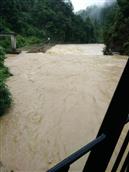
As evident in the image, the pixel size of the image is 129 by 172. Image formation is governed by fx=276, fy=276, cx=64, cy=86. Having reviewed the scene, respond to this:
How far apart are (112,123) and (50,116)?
474 centimetres

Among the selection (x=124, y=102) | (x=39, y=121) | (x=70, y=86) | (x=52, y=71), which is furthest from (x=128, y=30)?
(x=124, y=102)

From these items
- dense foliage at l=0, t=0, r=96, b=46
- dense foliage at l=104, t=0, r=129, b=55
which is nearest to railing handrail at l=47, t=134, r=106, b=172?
dense foliage at l=104, t=0, r=129, b=55

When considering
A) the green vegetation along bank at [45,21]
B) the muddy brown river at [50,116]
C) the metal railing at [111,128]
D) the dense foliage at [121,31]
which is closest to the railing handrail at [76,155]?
the metal railing at [111,128]

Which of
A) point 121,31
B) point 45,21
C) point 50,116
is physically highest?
point 50,116

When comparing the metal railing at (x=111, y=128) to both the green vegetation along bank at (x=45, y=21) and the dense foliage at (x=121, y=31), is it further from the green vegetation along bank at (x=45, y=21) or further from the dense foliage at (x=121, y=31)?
the green vegetation along bank at (x=45, y=21)

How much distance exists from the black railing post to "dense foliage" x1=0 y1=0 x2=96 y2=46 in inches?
1048

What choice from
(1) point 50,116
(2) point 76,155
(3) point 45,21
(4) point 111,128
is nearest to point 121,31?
(1) point 50,116

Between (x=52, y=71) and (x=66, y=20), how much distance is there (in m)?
32.2

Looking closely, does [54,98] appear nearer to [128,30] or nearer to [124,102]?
[124,102]

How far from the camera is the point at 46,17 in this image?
129 feet

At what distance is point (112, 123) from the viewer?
1005mm

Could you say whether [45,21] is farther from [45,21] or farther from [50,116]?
[50,116]

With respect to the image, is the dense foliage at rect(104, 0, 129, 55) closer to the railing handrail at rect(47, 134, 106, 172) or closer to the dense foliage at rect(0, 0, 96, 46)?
the dense foliage at rect(0, 0, 96, 46)

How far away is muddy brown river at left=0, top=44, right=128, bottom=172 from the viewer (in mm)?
4082
